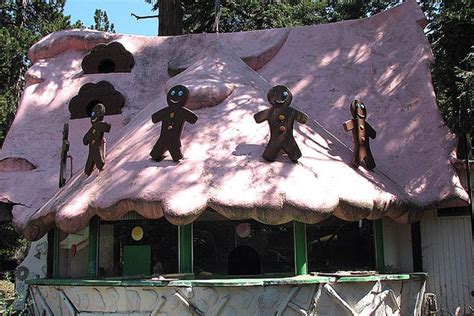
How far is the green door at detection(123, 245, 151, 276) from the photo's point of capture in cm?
954

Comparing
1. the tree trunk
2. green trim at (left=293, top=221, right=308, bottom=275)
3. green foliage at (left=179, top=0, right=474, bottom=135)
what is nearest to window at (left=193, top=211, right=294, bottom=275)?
green trim at (left=293, top=221, right=308, bottom=275)

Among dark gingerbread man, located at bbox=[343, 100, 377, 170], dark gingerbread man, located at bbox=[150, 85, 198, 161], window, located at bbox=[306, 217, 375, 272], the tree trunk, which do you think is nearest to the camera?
dark gingerbread man, located at bbox=[150, 85, 198, 161]

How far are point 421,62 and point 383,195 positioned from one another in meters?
3.94

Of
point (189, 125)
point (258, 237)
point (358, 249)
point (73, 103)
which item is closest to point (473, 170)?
point (358, 249)

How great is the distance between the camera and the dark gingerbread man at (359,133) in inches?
383

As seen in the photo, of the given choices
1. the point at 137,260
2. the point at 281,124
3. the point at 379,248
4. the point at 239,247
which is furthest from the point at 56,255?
the point at 379,248

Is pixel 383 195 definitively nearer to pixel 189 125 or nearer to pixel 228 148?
pixel 228 148

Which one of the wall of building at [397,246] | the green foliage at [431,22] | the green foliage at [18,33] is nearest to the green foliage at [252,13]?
the green foliage at [431,22]

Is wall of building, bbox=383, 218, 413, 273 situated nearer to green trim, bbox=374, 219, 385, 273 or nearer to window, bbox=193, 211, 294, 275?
green trim, bbox=374, 219, 385, 273

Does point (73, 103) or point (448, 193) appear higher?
point (73, 103)

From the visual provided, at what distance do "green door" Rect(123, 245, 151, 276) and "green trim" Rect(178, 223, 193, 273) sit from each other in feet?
2.41

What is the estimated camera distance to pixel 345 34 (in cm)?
1323

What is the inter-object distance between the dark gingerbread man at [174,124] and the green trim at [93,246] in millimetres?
1579

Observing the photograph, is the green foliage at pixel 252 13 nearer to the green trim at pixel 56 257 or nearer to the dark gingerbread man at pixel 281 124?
the green trim at pixel 56 257
